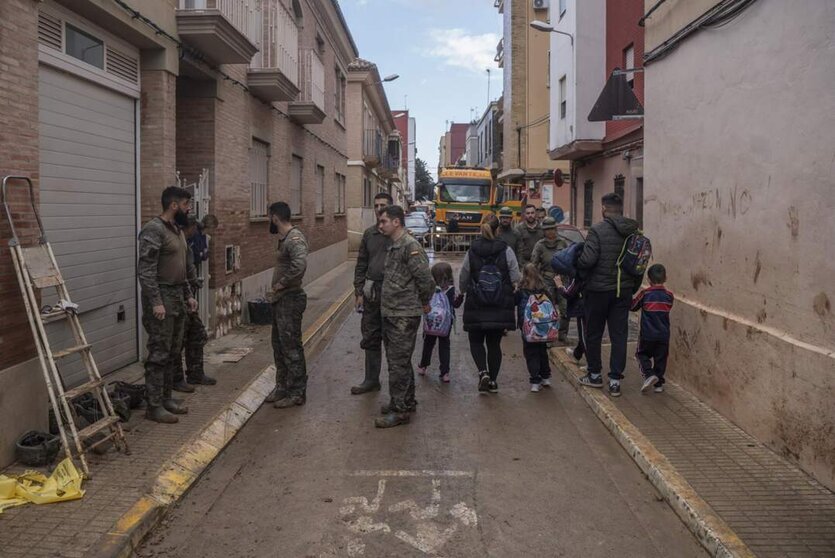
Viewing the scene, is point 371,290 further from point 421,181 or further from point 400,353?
point 421,181

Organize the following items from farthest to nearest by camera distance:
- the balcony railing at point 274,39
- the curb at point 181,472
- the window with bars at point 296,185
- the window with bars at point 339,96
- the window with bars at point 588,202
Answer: the window with bars at point 339,96 → the window with bars at point 588,202 → the window with bars at point 296,185 → the balcony railing at point 274,39 → the curb at point 181,472

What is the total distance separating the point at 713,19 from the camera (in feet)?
21.7

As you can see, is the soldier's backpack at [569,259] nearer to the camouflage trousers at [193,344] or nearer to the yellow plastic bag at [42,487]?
the camouflage trousers at [193,344]

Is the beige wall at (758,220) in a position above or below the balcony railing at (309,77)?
below

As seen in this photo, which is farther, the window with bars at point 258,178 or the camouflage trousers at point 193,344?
the window with bars at point 258,178

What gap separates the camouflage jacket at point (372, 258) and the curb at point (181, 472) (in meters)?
1.54

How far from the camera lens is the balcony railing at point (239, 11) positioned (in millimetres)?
9312

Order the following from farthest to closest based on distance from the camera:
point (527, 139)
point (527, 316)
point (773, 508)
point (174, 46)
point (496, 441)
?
1. point (527, 139)
2. point (174, 46)
3. point (527, 316)
4. point (496, 441)
5. point (773, 508)

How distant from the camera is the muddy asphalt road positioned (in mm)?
4250

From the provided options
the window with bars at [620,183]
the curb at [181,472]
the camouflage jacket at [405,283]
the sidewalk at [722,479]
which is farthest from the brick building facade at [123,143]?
the window with bars at [620,183]

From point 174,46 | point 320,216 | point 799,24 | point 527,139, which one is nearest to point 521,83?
point 527,139

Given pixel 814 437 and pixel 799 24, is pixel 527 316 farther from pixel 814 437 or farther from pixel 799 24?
pixel 799 24

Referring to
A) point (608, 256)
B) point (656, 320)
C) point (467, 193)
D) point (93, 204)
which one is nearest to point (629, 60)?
point (608, 256)

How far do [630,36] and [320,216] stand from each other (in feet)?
28.0
